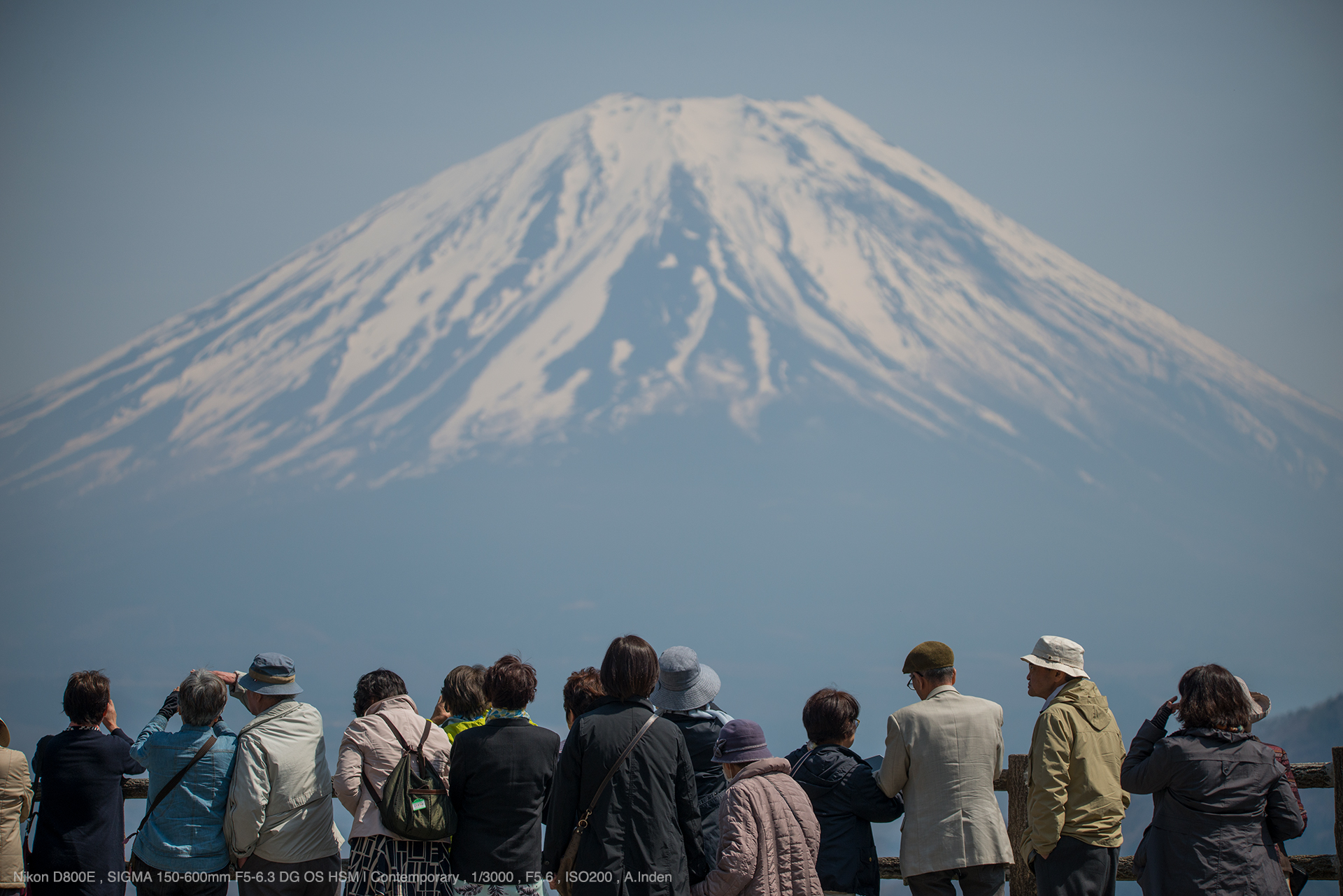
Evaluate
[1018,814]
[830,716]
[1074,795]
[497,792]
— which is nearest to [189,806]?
[497,792]

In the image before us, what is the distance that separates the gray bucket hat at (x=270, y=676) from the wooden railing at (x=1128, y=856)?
1.08 metres

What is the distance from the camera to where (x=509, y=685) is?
2695 mm

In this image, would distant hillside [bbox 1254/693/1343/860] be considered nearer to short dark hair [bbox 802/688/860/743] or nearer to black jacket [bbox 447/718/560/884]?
short dark hair [bbox 802/688/860/743]

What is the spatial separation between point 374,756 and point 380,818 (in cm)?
18

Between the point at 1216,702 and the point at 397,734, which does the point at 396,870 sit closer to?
the point at 397,734

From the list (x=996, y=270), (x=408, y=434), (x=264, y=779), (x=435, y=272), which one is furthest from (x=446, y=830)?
(x=996, y=270)

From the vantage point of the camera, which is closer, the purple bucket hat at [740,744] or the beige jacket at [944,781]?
the purple bucket hat at [740,744]

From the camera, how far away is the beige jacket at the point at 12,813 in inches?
127

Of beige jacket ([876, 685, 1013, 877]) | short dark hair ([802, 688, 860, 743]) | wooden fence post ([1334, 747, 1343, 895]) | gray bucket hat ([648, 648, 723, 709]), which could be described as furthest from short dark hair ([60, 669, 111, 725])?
wooden fence post ([1334, 747, 1343, 895])

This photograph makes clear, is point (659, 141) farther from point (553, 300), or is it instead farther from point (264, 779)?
point (264, 779)

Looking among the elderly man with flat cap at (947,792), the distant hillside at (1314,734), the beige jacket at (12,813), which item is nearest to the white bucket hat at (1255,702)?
the elderly man with flat cap at (947,792)

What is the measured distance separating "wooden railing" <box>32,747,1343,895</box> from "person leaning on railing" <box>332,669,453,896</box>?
4.45 feet

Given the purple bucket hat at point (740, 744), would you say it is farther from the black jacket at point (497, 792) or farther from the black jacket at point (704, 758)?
the black jacket at point (497, 792)

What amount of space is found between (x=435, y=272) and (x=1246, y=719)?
30118 millimetres
